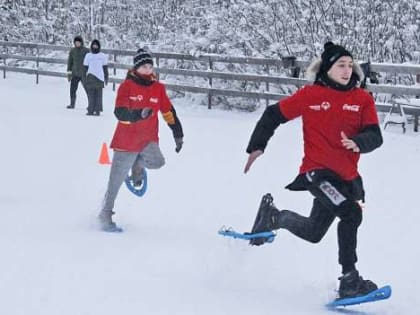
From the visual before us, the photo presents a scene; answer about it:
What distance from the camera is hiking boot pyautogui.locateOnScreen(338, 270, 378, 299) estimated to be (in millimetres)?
5039

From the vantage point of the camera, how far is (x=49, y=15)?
30625 mm

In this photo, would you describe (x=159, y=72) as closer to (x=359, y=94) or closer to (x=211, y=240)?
(x=211, y=240)

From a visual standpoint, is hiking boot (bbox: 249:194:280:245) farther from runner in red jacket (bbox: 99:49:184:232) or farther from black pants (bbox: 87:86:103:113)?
black pants (bbox: 87:86:103:113)

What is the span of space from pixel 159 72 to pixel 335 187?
1605 cm

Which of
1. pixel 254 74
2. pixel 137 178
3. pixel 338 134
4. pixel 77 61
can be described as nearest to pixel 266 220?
pixel 338 134

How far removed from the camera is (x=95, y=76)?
18.5 m

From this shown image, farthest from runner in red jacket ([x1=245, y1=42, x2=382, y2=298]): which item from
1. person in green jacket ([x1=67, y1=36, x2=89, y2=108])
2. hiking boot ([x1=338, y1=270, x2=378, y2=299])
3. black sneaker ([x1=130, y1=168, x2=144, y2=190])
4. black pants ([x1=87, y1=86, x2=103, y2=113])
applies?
person in green jacket ([x1=67, y1=36, x2=89, y2=108])

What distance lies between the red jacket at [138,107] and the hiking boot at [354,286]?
2.93 m

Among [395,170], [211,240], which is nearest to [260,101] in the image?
[395,170]

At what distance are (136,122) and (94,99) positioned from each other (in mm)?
10951

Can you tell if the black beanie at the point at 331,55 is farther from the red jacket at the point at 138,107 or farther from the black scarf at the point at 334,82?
the red jacket at the point at 138,107

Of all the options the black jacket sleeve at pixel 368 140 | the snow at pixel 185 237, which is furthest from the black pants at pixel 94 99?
the black jacket sleeve at pixel 368 140

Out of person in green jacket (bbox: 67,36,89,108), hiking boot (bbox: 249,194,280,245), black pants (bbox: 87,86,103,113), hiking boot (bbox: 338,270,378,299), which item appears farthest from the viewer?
person in green jacket (bbox: 67,36,89,108)

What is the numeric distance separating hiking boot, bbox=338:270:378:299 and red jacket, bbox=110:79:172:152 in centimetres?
293
